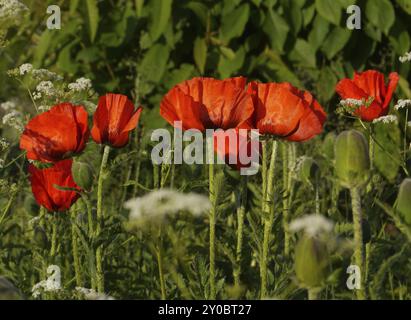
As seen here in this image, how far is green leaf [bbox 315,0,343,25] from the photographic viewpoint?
10.1 ft

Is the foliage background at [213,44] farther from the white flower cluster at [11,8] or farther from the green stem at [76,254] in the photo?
the green stem at [76,254]

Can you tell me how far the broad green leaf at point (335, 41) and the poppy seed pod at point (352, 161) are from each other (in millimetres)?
2118

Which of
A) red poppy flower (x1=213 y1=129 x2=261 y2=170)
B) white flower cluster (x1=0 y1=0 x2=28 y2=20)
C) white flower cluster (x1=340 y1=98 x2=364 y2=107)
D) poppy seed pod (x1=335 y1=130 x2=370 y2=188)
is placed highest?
white flower cluster (x1=0 y1=0 x2=28 y2=20)

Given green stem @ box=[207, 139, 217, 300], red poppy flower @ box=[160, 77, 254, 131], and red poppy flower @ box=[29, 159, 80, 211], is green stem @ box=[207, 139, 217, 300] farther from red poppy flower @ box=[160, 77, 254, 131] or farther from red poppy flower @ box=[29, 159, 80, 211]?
red poppy flower @ box=[29, 159, 80, 211]

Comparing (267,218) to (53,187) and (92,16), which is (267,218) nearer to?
(53,187)

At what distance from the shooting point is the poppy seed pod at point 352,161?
111cm

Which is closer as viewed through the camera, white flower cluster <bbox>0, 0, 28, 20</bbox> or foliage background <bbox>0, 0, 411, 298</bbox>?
white flower cluster <bbox>0, 0, 28, 20</bbox>

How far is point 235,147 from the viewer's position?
4.71 ft

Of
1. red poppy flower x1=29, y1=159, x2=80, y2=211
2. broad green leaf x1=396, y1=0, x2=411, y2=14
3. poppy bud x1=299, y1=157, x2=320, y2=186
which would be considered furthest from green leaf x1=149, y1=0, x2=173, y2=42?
red poppy flower x1=29, y1=159, x2=80, y2=211

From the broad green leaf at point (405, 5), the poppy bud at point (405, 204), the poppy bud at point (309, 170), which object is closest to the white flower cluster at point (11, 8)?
the poppy bud at point (309, 170)

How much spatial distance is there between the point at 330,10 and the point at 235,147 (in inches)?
69.7

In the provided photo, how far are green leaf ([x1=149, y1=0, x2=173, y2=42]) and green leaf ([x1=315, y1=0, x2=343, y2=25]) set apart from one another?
490 mm
